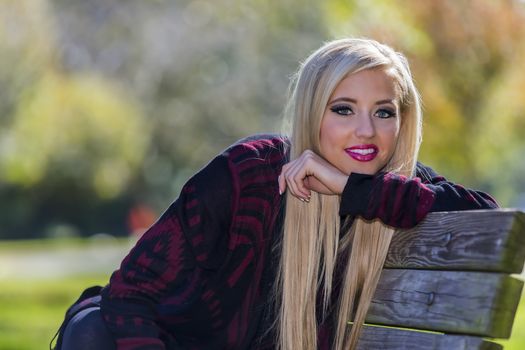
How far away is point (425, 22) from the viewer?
39.1ft

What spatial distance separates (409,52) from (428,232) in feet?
29.8

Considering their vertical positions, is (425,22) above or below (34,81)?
below

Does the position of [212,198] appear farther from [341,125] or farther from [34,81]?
[34,81]

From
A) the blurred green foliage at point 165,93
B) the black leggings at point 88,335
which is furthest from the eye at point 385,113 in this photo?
the blurred green foliage at point 165,93

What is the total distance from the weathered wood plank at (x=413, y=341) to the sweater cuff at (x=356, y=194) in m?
0.33

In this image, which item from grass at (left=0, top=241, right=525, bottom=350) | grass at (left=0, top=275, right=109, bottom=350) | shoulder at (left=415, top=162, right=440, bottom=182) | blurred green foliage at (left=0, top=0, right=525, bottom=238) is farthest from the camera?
blurred green foliage at (left=0, top=0, right=525, bottom=238)

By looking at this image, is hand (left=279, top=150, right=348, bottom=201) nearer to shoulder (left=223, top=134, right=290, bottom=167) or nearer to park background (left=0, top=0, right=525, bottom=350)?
shoulder (left=223, top=134, right=290, bottom=167)

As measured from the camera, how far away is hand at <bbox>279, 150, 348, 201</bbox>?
10.8 feet

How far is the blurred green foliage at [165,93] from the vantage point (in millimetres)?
13680

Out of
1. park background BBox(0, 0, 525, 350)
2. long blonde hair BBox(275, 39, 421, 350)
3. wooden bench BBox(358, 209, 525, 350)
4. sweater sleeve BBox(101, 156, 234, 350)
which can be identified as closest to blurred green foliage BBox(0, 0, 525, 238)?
park background BBox(0, 0, 525, 350)

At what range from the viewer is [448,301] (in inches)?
112

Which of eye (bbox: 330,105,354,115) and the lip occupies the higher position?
eye (bbox: 330,105,354,115)

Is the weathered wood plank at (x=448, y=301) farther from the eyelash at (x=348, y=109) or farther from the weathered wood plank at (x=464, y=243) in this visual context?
the eyelash at (x=348, y=109)

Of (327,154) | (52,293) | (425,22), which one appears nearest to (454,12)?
(425,22)
